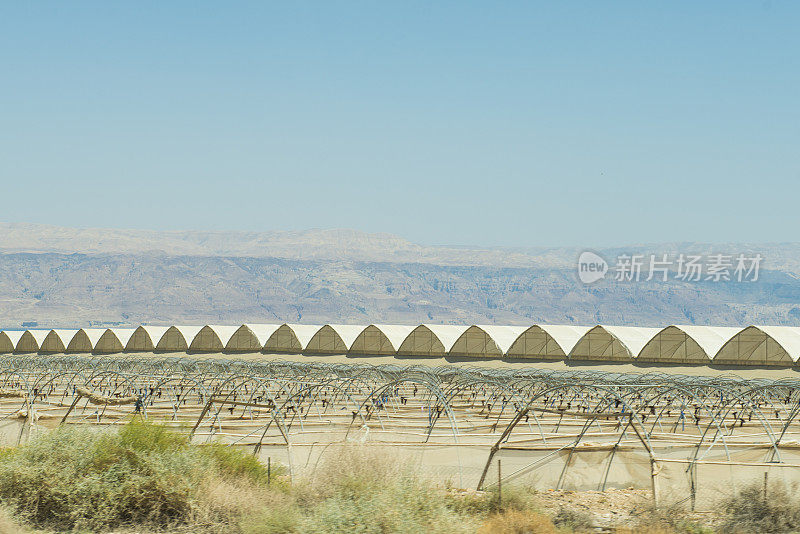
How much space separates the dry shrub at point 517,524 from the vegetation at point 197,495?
0.09ft

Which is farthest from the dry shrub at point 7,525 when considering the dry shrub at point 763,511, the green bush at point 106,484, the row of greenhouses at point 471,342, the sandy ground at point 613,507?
the row of greenhouses at point 471,342

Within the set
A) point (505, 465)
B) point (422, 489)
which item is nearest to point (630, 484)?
point (505, 465)

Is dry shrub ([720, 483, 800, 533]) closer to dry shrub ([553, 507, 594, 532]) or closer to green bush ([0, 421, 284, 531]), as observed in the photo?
dry shrub ([553, 507, 594, 532])

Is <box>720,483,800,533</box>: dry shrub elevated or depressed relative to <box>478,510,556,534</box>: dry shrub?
elevated

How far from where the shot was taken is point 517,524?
19.7 metres

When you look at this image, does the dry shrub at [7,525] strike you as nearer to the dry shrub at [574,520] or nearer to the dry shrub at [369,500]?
the dry shrub at [369,500]

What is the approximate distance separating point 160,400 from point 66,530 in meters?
37.9

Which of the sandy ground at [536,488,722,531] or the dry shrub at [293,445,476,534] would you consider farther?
the sandy ground at [536,488,722,531]

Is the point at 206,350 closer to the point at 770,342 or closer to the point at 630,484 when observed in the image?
the point at 770,342

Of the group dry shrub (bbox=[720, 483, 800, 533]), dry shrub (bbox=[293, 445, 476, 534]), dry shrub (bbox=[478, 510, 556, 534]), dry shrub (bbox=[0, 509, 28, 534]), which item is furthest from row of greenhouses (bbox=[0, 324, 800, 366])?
dry shrub (bbox=[0, 509, 28, 534])

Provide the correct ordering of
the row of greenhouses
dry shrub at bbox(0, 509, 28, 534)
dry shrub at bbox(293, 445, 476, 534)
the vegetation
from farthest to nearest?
the row of greenhouses → the vegetation → dry shrub at bbox(0, 509, 28, 534) → dry shrub at bbox(293, 445, 476, 534)

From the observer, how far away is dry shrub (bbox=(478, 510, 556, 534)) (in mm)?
19312

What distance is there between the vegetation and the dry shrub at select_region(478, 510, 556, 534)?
0.03 meters

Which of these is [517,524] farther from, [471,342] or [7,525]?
[471,342]
